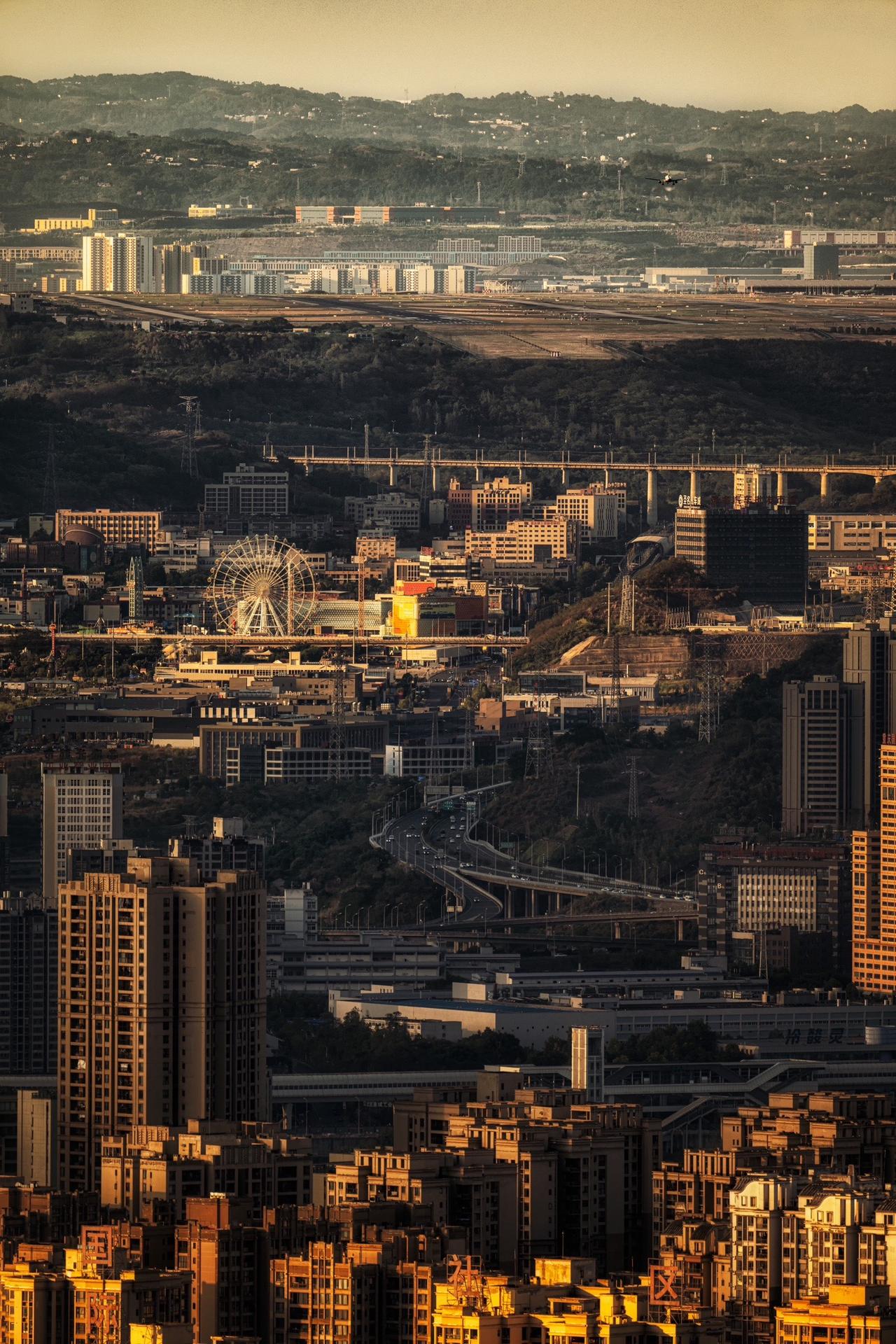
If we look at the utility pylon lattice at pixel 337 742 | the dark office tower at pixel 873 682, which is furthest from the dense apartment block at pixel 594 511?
the dark office tower at pixel 873 682

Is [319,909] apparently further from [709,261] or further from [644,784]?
[709,261]

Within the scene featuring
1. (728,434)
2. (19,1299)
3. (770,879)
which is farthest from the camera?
(728,434)

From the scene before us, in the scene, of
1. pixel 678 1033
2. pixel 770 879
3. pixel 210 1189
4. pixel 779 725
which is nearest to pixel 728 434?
pixel 779 725

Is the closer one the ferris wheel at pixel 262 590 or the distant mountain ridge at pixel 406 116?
the ferris wheel at pixel 262 590

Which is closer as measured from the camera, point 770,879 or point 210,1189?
point 210,1189

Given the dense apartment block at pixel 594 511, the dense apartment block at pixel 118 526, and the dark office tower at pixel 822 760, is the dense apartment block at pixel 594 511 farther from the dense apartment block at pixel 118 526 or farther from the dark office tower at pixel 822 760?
the dark office tower at pixel 822 760

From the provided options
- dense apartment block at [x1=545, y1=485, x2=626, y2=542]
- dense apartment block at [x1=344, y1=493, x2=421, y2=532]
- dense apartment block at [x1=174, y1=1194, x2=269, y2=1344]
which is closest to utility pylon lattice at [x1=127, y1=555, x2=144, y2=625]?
dense apartment block at [x1=344, y1=493, x2=421, y2=532]
